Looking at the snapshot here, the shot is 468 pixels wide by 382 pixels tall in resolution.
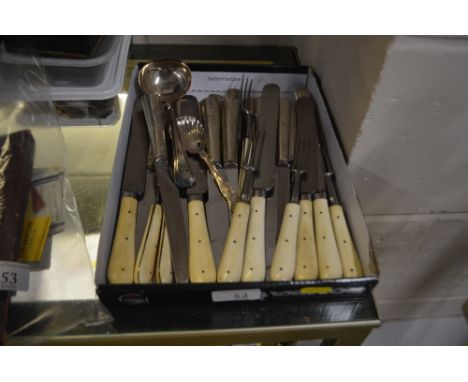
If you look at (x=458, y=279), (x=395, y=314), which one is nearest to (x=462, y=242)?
(x=458, y=279)

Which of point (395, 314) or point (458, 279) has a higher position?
point (458, 279)

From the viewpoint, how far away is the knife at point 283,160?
1.82 feet

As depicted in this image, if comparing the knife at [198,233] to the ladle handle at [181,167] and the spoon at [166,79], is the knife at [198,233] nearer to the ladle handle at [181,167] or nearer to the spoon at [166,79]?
the ladle handle at [181,167]

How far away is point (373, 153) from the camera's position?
1.77ft

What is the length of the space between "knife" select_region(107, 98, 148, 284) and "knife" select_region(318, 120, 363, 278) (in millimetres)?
264

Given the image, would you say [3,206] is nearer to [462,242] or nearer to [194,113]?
[194,113]

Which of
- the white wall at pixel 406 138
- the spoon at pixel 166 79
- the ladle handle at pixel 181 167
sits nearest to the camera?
the white wall at pixel 406 138

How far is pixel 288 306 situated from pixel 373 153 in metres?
0.23

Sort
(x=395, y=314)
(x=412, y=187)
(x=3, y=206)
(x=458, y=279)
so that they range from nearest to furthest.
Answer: (x=3, y=206)
(x=412, y=187)
(x=458, y=279)
(x=395, y=314)

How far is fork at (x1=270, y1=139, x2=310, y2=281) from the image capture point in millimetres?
485

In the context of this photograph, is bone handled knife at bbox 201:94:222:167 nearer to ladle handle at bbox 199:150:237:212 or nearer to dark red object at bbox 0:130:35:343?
ladle handle at bbox 199:150:237:212

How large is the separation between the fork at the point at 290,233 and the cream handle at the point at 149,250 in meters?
0.15

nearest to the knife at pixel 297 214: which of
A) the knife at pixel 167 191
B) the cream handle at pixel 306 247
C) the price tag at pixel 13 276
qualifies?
the cream handle at pixel 306 247

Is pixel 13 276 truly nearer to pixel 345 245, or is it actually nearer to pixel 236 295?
pixel 236 295
